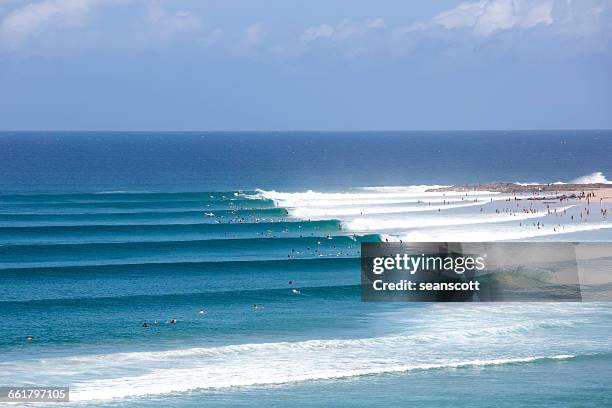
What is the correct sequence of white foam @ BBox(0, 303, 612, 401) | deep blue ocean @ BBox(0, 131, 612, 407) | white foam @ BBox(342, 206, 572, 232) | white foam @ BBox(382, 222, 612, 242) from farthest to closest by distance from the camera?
white foam @ BBox(342, 206, 572, 232)
white foam @ BBox(382, 222, 612, 242)
white foam @ BBox(0, 303, 612, 401)
deep blue ocean @ BBox(0, 131, 612, 407)

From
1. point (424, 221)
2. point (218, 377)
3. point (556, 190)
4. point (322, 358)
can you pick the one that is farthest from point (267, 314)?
point (556, 190)

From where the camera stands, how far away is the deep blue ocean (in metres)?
30.3

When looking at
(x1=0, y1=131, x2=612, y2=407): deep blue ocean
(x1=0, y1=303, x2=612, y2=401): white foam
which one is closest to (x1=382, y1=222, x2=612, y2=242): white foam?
(x1=0, y1=131, x2=612, y2=407): deep blue ocean

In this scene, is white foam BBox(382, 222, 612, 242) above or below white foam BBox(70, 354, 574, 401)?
A: above

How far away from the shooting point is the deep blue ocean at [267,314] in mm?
30266

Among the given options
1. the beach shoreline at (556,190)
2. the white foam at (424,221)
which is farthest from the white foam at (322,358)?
the beach shoreline at (556,190)

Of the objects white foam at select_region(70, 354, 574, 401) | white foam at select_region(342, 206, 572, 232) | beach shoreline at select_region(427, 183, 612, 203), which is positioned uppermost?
beach shoreline at select_region(427, 183, 612, 203)

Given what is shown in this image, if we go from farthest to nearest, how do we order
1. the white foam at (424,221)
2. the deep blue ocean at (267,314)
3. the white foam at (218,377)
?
the white foam at (424,221)
the deep blue ocean at (267,314)
the white foam at (218,377)

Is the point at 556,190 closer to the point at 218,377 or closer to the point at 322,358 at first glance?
the point at 322,358

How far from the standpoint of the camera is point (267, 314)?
133 feet

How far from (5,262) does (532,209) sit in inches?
1603

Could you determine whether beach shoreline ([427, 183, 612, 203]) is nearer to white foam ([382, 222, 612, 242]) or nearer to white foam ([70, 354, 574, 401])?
white foam ([382, 222, 612, 242])

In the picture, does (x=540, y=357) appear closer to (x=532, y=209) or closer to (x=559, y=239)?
(x=559, y=239)

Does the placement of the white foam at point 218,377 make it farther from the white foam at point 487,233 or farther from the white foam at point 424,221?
the white foam at point 424,221
